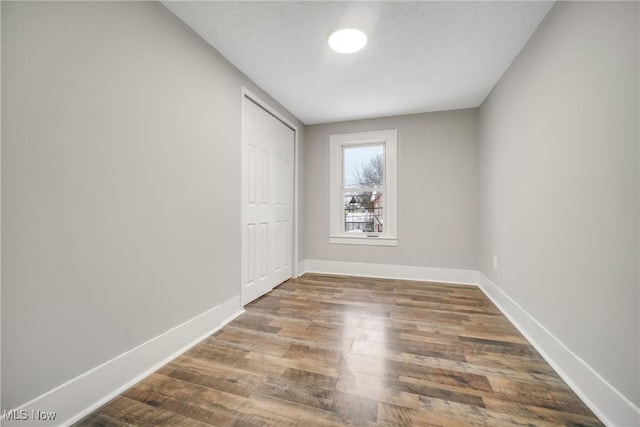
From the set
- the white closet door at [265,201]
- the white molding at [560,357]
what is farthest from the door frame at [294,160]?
the white molding at [560,357]

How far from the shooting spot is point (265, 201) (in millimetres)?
3148

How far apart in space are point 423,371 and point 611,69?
1.80 meters

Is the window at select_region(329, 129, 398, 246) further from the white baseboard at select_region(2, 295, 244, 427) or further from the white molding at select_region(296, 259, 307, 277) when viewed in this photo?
the white baseboard at select_region(2, 295, 244, 427)

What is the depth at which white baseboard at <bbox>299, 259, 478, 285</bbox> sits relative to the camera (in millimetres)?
3617

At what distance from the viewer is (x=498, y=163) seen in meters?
2.80

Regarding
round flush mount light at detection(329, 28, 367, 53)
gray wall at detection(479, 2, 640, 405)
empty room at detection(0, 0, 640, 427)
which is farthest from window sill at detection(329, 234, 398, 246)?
round flush mount light at detection(329, 28, 367, 53)

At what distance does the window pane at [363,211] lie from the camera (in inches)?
159

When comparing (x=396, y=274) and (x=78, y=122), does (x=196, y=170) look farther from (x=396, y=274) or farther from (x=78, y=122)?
(x=396, y=274)

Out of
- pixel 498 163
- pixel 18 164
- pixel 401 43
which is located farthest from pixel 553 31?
pixel 18 164

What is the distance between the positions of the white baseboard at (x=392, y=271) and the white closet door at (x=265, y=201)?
20.9 inches

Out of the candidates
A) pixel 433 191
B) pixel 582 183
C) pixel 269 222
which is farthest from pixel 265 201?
pixel 582 183

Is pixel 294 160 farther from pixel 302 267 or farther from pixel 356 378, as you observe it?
pixel 356 378

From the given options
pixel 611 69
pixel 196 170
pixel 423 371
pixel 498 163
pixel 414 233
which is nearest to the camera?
pixel 611 69

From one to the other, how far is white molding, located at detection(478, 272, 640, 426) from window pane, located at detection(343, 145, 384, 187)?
235 cm
